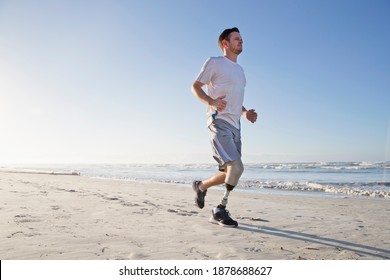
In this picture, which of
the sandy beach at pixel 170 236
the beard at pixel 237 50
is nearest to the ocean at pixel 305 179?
the sandy beach at pixel 170 236

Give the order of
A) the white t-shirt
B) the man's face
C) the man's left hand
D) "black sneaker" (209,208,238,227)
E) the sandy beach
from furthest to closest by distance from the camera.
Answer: the man's left hand, the man's face, the white t-shirt, "black sneaker" (209,208,238,227), the sandy beach

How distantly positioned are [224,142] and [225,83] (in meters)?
0.74

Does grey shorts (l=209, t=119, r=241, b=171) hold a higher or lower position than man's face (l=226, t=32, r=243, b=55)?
lower

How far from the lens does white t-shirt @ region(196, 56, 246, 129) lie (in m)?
3.77

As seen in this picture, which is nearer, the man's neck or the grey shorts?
the grey shorts

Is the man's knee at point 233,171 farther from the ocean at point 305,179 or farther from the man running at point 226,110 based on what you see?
the ocean at point 305,179

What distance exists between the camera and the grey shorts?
3.66 metres

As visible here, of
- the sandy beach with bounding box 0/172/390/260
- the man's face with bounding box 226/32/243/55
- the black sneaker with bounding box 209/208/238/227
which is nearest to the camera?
the sandy beach with bounding box 0/172/390/260

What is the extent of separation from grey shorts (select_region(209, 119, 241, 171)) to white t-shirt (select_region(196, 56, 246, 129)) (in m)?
0.08

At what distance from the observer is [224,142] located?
368 centimetres

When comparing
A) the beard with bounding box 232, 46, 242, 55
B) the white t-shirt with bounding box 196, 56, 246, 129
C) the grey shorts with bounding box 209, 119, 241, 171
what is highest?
the beard with bounding box 232, 46, 242, 55

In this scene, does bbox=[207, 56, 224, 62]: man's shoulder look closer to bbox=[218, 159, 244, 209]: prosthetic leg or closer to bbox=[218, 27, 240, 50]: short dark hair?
bbox=[218, 27, 240, 50]: short dark hair

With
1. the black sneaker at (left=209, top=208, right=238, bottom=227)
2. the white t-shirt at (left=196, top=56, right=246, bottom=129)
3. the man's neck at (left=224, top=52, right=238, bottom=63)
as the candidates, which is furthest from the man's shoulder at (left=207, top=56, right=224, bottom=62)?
the black sneaker at (left=209, top=208, right=238, bottom=227)
